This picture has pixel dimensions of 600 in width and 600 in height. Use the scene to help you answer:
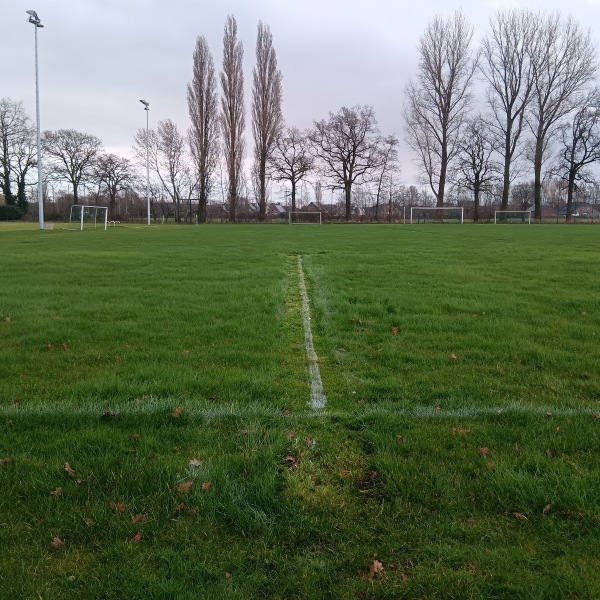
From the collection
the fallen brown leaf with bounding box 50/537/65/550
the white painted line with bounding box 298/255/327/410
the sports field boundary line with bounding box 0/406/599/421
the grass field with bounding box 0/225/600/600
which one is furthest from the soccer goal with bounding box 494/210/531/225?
the fallen brown leaf with bounding box 50/537/65/550

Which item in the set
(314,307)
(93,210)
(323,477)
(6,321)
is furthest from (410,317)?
(93,210)

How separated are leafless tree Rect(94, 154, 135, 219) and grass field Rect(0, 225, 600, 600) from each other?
62.3 metres

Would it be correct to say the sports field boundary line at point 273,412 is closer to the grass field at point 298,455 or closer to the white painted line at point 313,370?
the grass field at point 298,455

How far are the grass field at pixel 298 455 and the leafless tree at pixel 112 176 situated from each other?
62.3m

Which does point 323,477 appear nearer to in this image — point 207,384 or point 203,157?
point 207,384

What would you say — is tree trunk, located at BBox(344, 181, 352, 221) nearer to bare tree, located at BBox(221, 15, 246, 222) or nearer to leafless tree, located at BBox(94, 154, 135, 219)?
bare tree, located at BBox(221, 15, 246, 222)

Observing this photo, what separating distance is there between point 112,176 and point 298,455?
223 feet

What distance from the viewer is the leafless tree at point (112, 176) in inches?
2442

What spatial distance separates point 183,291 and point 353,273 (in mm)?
3806

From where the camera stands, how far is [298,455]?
2.84m

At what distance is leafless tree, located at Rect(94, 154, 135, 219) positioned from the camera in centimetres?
6203

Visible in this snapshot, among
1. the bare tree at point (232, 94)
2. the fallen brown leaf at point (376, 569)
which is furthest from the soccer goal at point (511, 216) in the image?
the fallen brown leaf at point (376, 569)

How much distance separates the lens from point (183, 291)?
7969 mm

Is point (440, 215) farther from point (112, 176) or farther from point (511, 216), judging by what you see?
point (112, 176)
